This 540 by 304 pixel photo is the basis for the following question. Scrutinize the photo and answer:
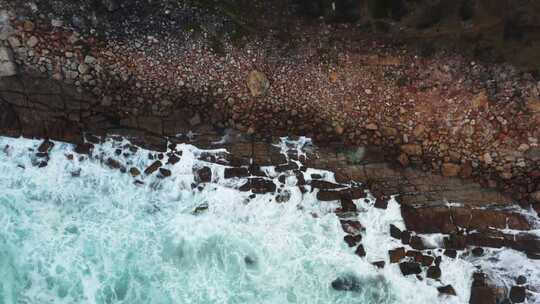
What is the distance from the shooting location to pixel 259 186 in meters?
18.1

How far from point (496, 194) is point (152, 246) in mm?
11351

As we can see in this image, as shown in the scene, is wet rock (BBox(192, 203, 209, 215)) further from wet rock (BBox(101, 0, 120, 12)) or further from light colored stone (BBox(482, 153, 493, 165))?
light colored stone (BBox(482, 153, 493, 165))

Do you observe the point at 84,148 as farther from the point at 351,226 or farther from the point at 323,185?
the point at 351,226

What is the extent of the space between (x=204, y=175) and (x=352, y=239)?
529 cm

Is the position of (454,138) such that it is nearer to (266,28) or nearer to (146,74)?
(266,28)

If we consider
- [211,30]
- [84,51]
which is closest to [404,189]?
[211,30]

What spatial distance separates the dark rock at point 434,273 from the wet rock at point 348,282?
7.53ft

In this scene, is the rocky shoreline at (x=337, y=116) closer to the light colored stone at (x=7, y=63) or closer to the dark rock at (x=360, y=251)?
the dark rock at (x=360, y=251)

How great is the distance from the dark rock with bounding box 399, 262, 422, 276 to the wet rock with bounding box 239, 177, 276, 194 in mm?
4890

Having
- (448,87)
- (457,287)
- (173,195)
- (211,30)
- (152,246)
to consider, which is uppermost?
(211,30)

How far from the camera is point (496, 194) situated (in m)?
18.0

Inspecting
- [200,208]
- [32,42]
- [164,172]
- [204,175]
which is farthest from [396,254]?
[32,42]

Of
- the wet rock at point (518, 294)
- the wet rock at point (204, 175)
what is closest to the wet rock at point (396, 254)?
the wet rock at point (518, 294)

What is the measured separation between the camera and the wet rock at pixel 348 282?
17750 millimetres
